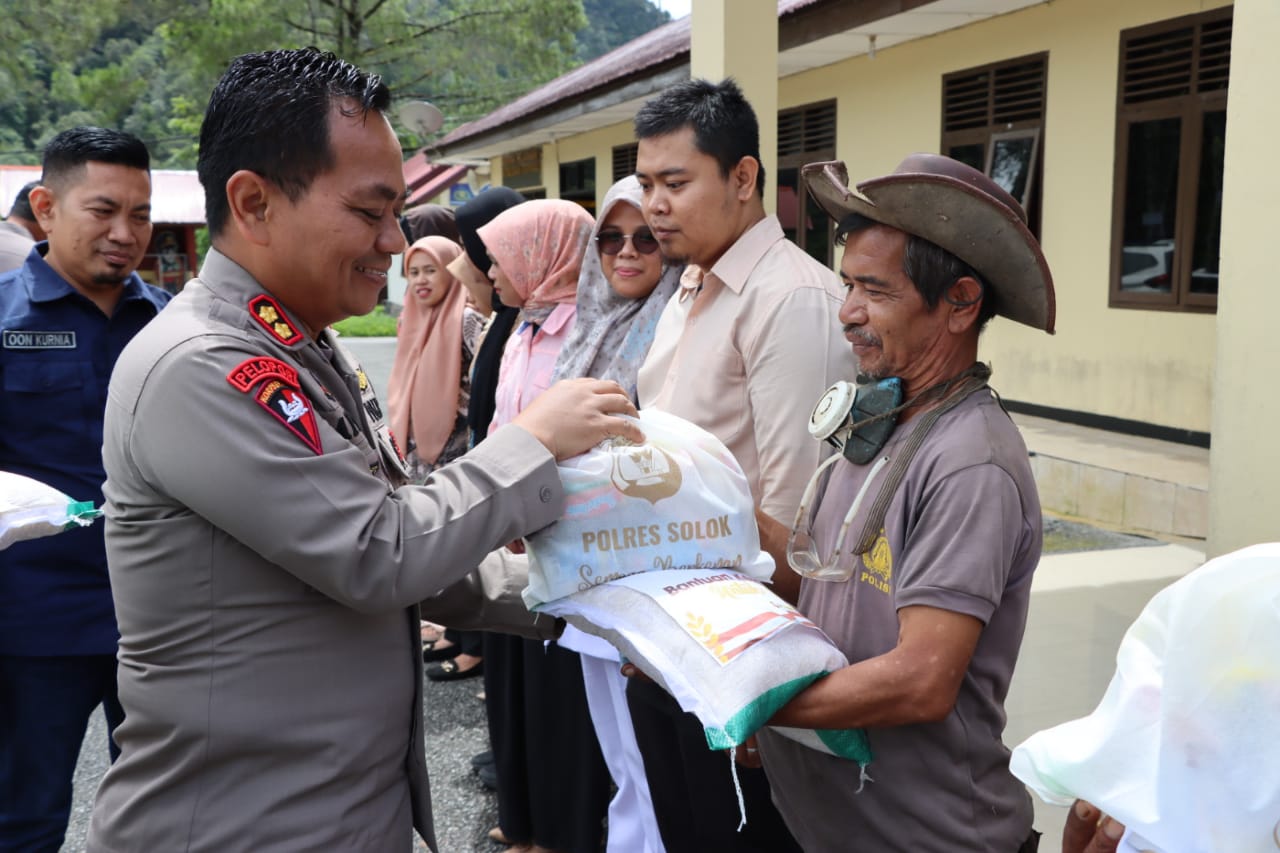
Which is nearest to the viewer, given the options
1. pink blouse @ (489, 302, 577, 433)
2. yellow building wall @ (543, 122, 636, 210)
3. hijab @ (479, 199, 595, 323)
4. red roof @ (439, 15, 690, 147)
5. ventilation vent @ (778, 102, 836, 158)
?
pink blouse @ (489, 302, 577, 433)

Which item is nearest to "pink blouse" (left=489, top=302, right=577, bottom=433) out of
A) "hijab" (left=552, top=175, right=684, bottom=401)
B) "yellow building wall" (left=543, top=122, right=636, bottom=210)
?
"hijab" (left=552, top=175, right=684, bottom=401)

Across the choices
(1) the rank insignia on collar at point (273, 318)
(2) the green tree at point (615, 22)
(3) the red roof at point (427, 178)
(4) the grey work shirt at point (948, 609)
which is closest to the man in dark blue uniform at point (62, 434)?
(1) the rank insignia on collar at point (273, 318)

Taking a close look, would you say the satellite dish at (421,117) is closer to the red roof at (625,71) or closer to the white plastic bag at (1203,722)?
the red roof at (625,71)

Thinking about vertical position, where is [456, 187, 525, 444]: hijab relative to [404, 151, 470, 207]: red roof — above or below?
below

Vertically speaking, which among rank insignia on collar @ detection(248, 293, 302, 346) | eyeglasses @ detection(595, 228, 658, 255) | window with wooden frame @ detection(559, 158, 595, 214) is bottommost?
rank insignia on collar @ detection(248, 293, 302, 346)

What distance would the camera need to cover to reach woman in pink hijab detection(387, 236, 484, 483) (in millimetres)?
4715

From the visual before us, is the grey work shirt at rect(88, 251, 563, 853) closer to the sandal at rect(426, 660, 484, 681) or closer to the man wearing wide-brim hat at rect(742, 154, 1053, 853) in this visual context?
the man wearing wide-brim hat at rect(742, 154, 1053, 853)

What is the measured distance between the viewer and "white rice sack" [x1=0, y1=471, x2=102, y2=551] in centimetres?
207

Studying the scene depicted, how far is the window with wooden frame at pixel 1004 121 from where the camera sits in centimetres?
829

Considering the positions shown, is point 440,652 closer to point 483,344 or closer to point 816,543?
point 483,344

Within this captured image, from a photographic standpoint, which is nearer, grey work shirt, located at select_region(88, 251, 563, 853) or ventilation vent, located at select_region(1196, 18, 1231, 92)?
grey work shirt, located at select_region(88, 251, 563, 853)

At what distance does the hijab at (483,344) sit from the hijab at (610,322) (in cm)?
59

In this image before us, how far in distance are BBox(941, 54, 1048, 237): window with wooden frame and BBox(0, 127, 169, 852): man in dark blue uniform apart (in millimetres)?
6825

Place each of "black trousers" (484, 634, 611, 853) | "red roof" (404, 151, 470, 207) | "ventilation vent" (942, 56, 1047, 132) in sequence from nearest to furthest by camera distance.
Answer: "black trousers" (484, 634, 611, 853)
"ventilation vent" (942, 56, 1047, 132)
"red roof" (404, 151, 470, 207)
